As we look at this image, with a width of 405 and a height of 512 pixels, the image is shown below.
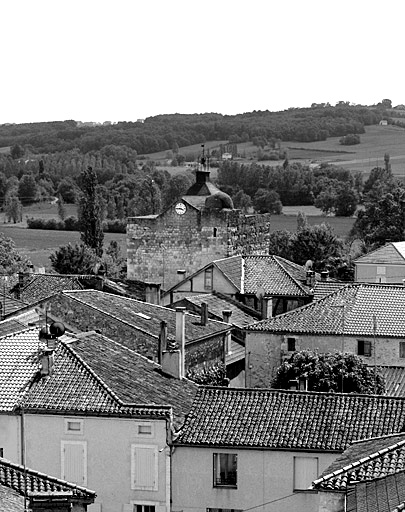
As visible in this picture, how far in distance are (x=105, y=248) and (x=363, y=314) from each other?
219ft

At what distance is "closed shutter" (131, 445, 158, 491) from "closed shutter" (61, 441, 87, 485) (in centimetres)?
109

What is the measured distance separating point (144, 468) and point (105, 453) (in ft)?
2.94

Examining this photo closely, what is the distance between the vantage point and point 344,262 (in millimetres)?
90625

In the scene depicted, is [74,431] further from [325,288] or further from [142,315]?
[325,288]

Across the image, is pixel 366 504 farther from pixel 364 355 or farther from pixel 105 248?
pixel 105 248

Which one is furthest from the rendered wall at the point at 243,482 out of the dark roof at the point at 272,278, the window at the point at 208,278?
the window at the point at 208,278

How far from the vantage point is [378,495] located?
2286 centimetres

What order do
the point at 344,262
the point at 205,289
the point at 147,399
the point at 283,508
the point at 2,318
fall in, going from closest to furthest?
the point at 283,508, the point at 147,399, the point at 2,318, the point at 205,289, the point at 344,262

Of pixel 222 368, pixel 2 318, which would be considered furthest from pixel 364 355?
pixel 2 318

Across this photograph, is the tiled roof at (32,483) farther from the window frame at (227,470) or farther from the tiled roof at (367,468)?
the window frame at (227,470)

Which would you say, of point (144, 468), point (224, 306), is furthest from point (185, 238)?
point (144, 468)

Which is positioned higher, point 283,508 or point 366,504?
point 366,504

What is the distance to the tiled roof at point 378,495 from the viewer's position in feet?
71.9

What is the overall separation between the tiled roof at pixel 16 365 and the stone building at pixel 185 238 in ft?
111
